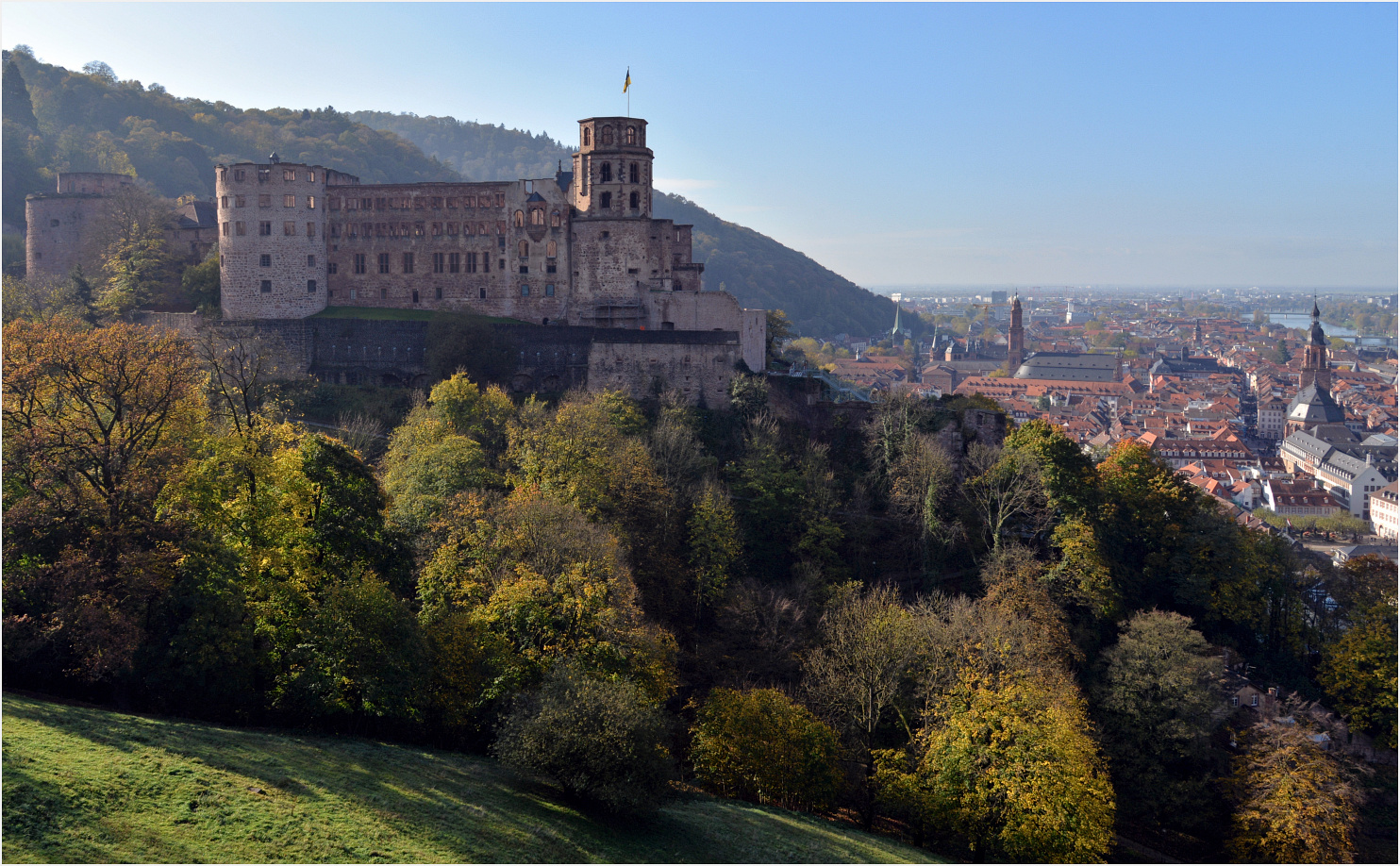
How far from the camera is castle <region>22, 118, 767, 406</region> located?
161 ft

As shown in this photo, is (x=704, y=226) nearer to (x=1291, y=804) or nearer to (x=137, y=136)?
(x=137, y=136)

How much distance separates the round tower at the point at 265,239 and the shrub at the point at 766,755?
3693cm

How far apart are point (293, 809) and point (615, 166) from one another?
38.8 m

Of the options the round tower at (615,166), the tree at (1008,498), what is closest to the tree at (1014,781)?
the tree at (1008,498)

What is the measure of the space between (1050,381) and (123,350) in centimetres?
15963

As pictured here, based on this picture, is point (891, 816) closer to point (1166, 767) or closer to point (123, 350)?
point (1166, 767)

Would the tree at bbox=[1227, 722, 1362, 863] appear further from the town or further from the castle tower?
the castle tower

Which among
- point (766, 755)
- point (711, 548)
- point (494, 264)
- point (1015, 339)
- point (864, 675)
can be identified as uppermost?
point (494, 264)

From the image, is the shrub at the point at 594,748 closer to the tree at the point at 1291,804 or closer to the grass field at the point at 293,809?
the grass field at the point at 293,809

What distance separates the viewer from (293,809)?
58.9 feet

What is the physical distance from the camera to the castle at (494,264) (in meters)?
49.2

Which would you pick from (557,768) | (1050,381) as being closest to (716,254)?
(1050,381)

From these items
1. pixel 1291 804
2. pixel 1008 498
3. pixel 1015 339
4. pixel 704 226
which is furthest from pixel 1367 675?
pixel 1015 339

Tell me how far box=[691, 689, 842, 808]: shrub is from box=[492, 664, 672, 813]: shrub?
4741mm
